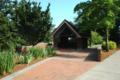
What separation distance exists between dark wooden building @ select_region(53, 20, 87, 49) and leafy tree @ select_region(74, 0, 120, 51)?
5423mm

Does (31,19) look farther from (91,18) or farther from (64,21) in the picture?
(91,18)

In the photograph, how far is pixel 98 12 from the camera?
33062mm

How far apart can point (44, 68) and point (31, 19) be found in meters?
17.0

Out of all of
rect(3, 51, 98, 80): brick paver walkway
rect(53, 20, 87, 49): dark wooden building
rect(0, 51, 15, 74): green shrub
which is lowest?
rect(3, 51, 98, 80): brick paver walkway

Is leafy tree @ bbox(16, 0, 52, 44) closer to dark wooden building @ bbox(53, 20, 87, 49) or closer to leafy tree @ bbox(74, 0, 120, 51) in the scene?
dark wooden building @ bbox(53, 20, 87, 49)

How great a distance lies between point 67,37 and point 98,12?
10.7m

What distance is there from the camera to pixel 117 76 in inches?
728

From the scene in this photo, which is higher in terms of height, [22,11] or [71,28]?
[22,11]

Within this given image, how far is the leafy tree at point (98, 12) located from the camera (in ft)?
105

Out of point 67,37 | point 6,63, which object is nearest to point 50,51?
point 6,63

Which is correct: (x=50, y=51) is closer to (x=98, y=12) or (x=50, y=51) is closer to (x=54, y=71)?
(x=98, y=12)

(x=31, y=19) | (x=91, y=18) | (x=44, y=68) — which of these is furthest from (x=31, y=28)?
(x=44, y=68)

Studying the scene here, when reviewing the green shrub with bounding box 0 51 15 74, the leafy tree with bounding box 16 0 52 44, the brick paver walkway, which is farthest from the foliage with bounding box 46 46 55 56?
the green shrub with bounding box 0 51 15 74

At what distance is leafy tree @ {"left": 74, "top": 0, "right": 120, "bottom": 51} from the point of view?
31.9 metres
